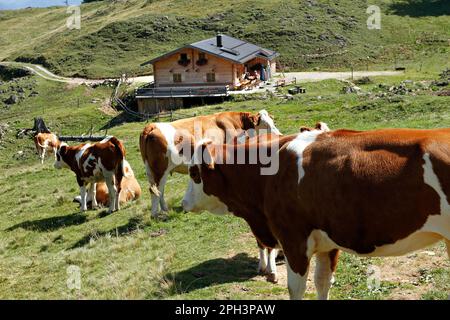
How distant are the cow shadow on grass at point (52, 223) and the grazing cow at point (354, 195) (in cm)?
1036

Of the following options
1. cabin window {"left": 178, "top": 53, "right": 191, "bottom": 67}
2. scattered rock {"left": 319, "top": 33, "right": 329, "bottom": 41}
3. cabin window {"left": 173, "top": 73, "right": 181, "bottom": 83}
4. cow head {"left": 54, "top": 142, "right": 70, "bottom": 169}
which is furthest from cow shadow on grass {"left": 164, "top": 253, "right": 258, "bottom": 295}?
scattered rock {"left": 319, "top": 33, "right": 329, "bottom": 41}

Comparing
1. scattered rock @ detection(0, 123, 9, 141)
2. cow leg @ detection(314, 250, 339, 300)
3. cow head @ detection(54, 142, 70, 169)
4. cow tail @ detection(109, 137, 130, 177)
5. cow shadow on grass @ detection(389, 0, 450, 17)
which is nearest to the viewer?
cow leg @ detection(314, 250, 339, 300)

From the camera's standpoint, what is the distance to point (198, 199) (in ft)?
29.7

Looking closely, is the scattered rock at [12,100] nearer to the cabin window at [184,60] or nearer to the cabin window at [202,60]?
the cabin window at [184,60]

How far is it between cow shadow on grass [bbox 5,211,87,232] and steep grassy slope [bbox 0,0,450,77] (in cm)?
5265

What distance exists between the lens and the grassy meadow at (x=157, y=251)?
9.20 m

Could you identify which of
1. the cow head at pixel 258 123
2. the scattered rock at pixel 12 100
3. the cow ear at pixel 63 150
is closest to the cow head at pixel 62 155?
the cow ear at pixel 63 150

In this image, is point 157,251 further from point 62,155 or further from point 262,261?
point 62,155

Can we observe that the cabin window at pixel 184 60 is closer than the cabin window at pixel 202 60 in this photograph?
No

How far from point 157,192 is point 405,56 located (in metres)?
59.8

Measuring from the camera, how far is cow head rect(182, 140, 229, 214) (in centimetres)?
873

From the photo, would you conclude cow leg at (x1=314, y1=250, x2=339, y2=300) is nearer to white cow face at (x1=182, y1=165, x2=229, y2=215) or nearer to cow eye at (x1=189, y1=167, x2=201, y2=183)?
white cow face at (x1=182, y1=165, x2=229, y2=215)

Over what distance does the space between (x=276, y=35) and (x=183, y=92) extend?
30.9 meters
